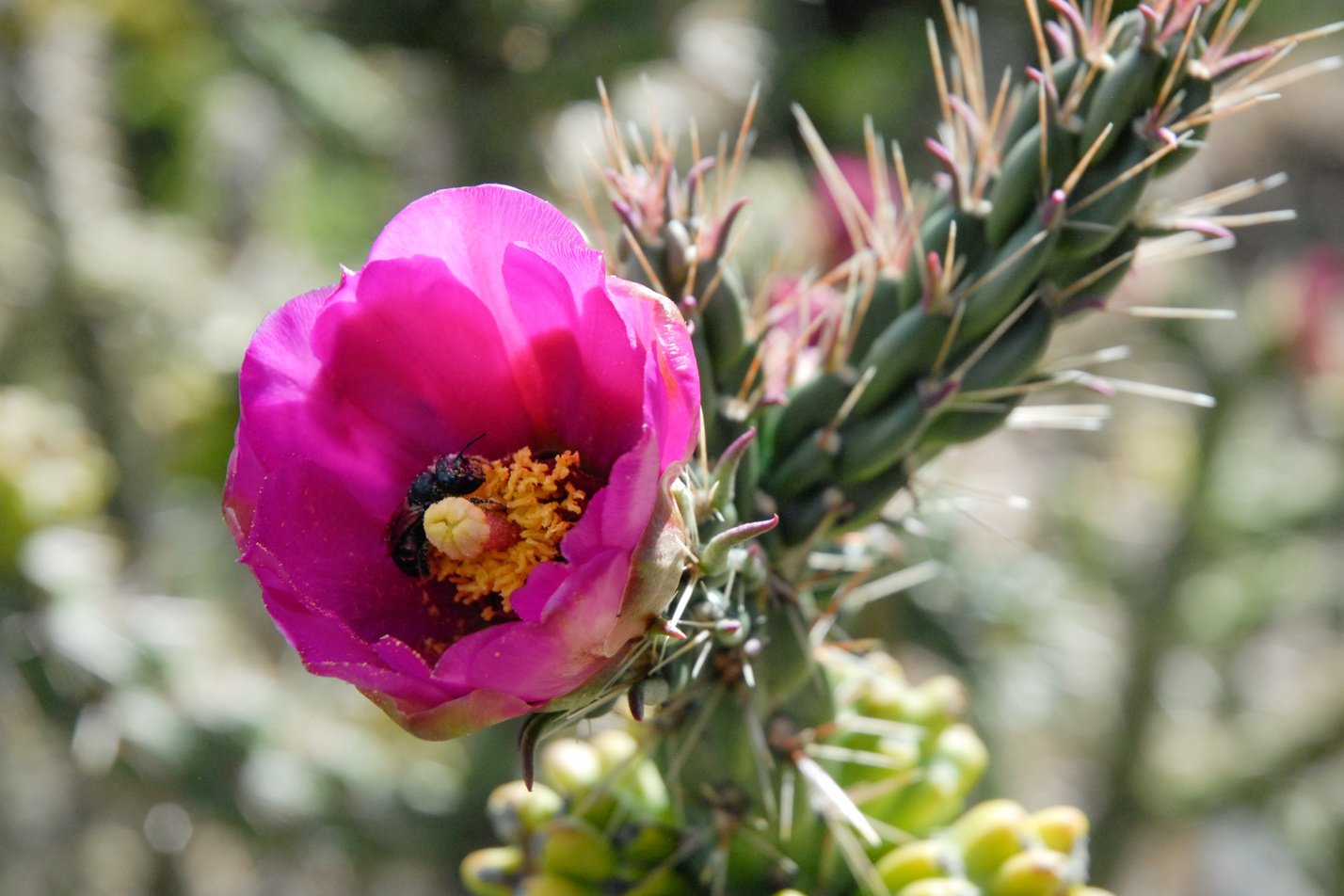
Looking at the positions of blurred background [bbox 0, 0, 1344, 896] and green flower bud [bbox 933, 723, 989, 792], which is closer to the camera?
green flower bud [bbox 933, 723, 989, 792]

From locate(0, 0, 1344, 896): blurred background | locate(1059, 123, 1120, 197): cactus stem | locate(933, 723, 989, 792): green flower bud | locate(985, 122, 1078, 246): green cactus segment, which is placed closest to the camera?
locate(1059, 123, 1120, 197): cactus stem

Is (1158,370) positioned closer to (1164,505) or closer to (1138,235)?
(1164,505)

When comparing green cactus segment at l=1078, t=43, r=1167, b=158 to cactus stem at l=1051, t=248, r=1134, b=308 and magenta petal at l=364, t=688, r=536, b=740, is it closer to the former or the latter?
cactus stem at l=1051, t=248, r=1134, b=308

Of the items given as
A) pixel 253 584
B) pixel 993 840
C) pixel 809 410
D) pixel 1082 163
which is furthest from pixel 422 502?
pixel 253 584

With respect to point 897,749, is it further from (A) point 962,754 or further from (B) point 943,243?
(B) point 943,243

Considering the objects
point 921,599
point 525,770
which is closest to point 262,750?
point 921,599

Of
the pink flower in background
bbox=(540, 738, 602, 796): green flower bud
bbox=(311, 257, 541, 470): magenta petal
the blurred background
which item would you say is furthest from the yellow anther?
the blurred background
